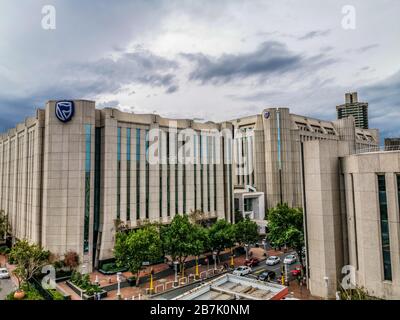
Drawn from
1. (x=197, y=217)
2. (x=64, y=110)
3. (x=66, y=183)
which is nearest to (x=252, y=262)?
(x=197, y=217)

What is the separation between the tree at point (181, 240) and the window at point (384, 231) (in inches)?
656

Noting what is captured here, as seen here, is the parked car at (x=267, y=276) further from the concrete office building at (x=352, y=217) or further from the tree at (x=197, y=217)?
the tree at (x=197, y=217)

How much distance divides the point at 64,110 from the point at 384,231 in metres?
34.4

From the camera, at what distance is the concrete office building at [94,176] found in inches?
1305

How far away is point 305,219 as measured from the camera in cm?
2491

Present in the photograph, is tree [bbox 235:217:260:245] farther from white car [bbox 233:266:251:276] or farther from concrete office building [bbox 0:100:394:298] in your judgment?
concrete office building [bbox 0:100:394:298]

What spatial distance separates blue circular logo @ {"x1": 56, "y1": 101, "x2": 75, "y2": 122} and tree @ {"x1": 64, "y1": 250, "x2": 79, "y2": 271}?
1584 cm

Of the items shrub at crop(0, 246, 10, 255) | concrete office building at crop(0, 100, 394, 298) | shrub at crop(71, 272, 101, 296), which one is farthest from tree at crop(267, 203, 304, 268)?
shrub at crop(0, 246, 10, 255)

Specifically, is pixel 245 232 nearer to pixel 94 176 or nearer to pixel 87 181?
pixel 94 176

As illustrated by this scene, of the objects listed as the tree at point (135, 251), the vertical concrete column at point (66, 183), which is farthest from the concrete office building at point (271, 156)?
the vertical concrete column at point (66, 183)

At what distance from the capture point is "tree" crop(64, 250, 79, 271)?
31.0m
